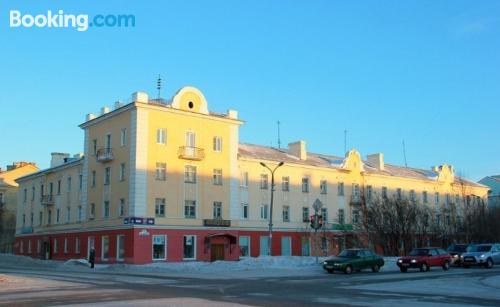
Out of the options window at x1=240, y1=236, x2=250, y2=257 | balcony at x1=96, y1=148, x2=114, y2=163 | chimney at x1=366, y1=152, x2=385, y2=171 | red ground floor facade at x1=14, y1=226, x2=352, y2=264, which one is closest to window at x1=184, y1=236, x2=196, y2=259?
red ground floor facade at x1=14, y1=226, x2=352, y2=264

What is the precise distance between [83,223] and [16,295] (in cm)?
3894

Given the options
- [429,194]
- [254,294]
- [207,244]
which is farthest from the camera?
[429,194]

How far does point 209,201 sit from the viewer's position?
54156mm

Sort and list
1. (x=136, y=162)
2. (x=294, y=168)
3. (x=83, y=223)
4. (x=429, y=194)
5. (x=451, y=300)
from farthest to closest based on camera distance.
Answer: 1. (x=429, y=194)
2. (x=294, y=168)
3. (x=83, y=223)
4. (x=136, y=162)
5. (x=451, y=300)

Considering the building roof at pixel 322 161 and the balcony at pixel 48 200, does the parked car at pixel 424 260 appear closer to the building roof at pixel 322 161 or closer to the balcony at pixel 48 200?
the building roof at pixel 322 161

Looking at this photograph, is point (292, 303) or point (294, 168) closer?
point (292, 303)

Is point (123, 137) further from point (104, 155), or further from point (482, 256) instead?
point (482, 256)

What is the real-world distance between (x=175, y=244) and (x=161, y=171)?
6.43 m

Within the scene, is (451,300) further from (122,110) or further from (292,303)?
(122,110)

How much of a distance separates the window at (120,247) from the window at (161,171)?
19.4 ft

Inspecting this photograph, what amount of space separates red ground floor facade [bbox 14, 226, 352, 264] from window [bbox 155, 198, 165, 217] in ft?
4.32

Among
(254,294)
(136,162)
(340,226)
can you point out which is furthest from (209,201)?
(254,294)

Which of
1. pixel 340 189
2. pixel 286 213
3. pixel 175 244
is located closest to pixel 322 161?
pixel 340 189

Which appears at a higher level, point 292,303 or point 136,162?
point 136,162
